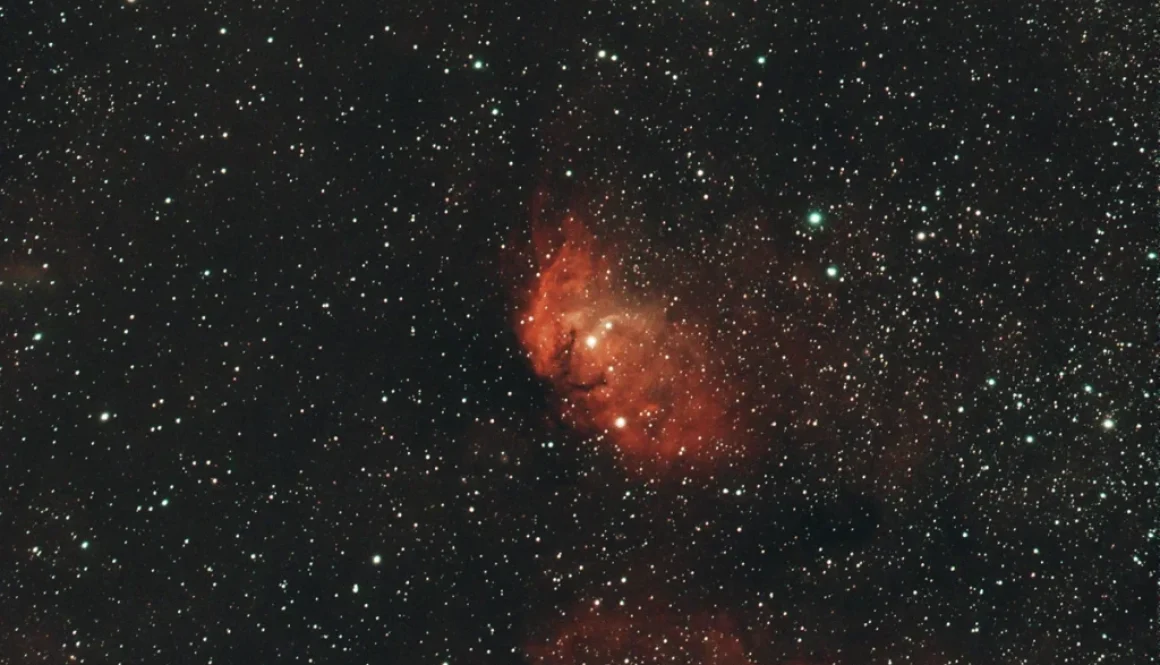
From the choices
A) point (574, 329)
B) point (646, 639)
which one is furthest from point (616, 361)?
point (646, 639)

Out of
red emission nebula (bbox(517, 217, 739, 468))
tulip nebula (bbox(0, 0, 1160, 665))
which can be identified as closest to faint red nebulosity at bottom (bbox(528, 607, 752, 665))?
tulip nebula (bbox(0, 0, 1160, 665))

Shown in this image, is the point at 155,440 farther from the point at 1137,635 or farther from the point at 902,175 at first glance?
the point at 1137,635

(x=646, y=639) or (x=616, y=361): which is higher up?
(x=616, y=361)

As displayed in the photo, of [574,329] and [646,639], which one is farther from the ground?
[574,329]

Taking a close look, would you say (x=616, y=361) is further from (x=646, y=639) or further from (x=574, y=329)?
(x=646, y=639)

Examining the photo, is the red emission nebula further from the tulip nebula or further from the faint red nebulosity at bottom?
the faint red nebulosity at bottom
